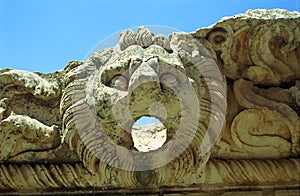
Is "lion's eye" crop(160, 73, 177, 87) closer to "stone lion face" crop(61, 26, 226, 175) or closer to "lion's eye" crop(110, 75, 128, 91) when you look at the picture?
"stone lion face" crop(61, 26, 226, 175)

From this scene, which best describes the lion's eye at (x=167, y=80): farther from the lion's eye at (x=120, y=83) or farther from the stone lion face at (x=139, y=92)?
the lion's eye at (x=120, y=83)

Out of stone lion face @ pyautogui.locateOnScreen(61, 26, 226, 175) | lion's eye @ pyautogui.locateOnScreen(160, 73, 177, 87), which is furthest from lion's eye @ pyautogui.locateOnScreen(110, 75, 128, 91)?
lion's eye @ pyautogui.locateOnScreen(160, 73, 177, 87)

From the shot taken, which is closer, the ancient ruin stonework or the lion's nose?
the lion's nose

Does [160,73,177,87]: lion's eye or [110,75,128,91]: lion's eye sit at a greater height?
[110,75,128,91]: lion's eye

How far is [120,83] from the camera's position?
2.45 metres

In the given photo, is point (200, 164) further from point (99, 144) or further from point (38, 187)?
point (38, 187)

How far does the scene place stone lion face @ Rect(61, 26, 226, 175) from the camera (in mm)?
2412

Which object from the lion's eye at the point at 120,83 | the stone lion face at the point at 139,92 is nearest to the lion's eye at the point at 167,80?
the stone lion face at the point at 139,92

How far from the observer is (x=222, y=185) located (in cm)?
270

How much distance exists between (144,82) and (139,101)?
3.9 inches

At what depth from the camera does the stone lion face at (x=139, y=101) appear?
2.41 meters

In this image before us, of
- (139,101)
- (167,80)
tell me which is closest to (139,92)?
(139,101)

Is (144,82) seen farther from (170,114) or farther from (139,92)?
(170,114)

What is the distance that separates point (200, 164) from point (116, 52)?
0.74 meters
